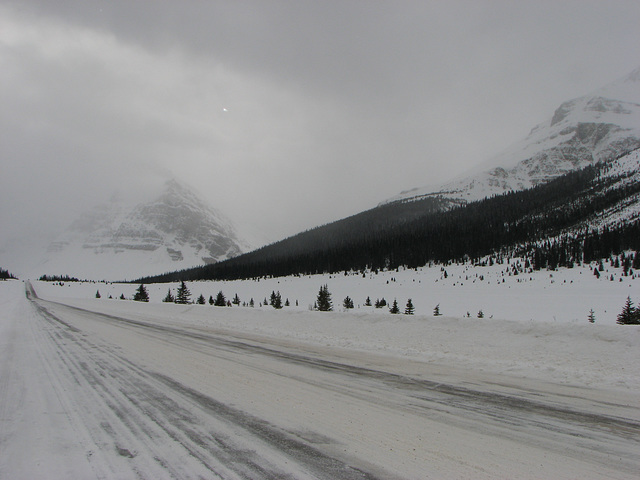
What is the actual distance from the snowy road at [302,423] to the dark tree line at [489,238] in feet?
234

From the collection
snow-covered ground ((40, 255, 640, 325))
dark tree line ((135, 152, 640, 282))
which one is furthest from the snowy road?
dark tree line ((135, 152, 640, 282))

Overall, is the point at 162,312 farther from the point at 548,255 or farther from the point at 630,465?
the point at 548,255

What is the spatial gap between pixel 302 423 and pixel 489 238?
104713 mm

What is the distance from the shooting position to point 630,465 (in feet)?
9.98

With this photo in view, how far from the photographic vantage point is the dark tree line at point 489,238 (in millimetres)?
72950

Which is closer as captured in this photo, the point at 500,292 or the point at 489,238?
the point at 500,292

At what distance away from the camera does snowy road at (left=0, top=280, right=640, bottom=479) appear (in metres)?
3.00

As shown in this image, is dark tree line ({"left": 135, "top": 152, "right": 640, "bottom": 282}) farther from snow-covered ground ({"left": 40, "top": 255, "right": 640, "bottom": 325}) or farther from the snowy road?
the snowy road

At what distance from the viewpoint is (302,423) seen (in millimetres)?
4008

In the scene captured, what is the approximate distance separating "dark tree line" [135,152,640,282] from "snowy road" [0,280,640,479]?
234 ft

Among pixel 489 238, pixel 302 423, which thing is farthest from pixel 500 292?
pixel 489 238

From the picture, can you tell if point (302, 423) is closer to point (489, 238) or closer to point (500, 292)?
point (500, 292)

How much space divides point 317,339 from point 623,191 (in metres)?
152

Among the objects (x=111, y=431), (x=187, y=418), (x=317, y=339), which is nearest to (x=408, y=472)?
(x=187, y=418)
